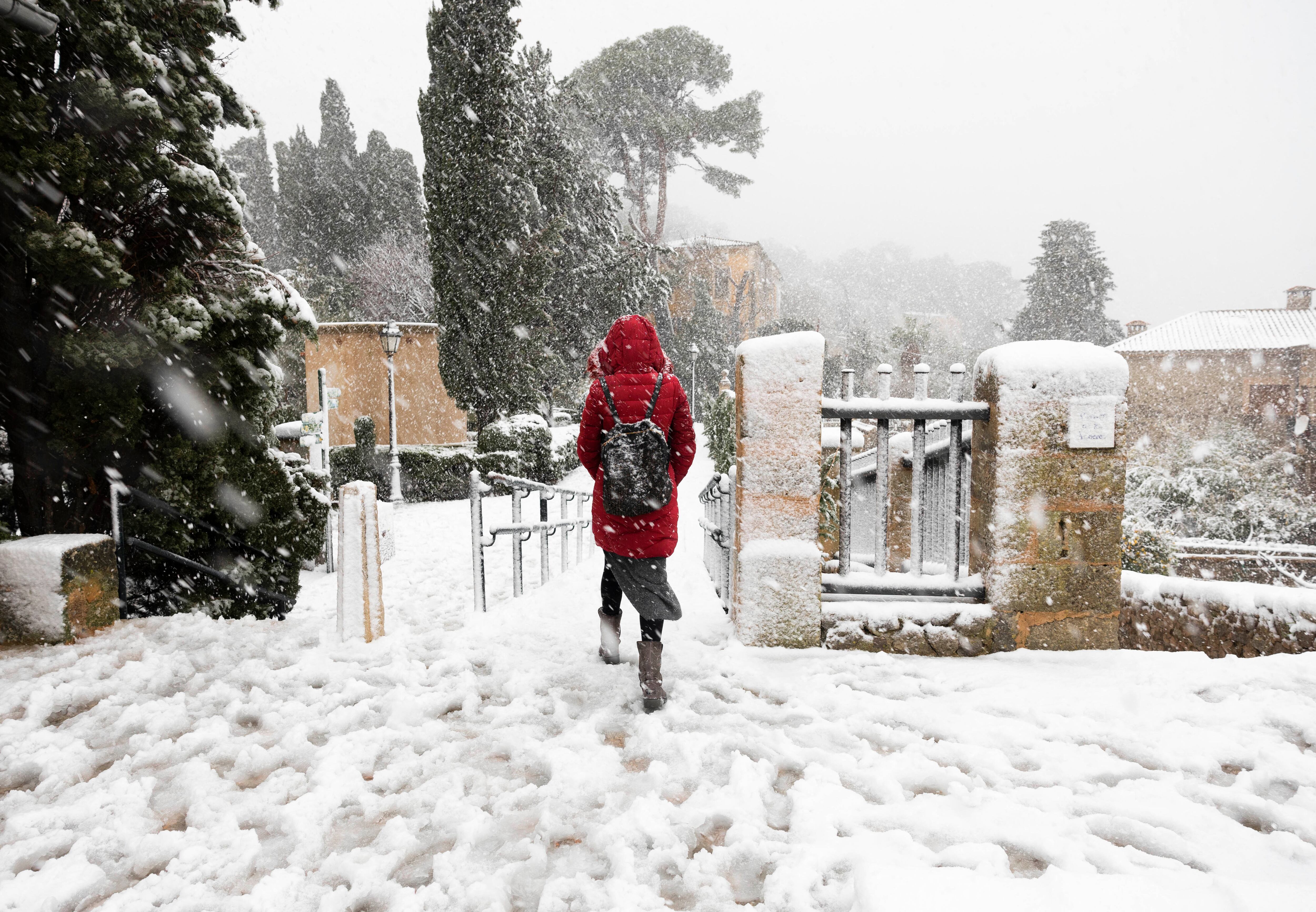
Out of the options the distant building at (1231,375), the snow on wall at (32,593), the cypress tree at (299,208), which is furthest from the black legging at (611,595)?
the cypress tree at (299,208)

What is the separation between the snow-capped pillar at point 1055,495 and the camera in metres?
3.20

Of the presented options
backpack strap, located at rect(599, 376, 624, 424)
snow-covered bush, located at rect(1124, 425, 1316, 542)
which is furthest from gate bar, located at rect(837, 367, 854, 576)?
snow-covered bush, located at rect(1124, 425, 1316, 542)

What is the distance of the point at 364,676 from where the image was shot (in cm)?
320

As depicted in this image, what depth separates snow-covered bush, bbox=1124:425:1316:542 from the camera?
15789 millimetres

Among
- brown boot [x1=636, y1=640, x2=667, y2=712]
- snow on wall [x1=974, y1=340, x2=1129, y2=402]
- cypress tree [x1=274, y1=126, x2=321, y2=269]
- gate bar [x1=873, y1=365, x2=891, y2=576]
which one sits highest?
cypress tree [x1=274, y1=126, x2=321, y2=269]

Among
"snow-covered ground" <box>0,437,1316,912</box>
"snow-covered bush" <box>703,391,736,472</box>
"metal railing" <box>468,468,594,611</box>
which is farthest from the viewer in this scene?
"snow-covered bush" <box>703,391,736,472</box>

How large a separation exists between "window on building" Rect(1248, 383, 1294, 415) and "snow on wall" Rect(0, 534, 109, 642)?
3180 centimetres

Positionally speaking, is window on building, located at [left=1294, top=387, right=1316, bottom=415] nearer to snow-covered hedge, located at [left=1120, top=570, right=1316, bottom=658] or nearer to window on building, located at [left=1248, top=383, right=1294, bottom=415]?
window on building, located at [left=1248, top=383, right=1294, bottom=415]

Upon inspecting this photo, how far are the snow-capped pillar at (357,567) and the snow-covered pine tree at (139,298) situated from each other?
129 cm

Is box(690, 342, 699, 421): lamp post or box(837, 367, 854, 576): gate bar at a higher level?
box(690, 342, 699, 421): lamp post

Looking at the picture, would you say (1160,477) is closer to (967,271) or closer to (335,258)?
(335,258)

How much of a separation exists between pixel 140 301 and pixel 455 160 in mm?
13147

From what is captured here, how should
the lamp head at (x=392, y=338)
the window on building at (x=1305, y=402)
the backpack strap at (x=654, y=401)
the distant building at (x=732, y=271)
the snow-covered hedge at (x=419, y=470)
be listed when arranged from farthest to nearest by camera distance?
the distant building at (x=732, y=271), the window on building at (x=1305, y=402), the snow-covered hedge at (x=419, y=470), the lamp head at (x=392, y=338), the backpack strap at (x=654, y=401)

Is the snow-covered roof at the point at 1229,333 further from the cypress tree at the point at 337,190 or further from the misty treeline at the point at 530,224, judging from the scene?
the cypress tree at the point at 337,190
